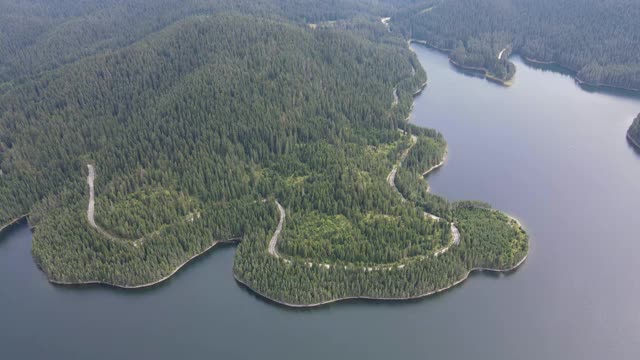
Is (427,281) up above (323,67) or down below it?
below

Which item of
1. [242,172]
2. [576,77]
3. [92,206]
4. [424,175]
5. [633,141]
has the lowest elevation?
[633,141]

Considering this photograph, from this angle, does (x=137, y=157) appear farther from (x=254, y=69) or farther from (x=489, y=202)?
(x=489, y=202)

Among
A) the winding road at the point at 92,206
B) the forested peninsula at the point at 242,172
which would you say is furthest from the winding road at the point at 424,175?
the winding road at the point at 92,206

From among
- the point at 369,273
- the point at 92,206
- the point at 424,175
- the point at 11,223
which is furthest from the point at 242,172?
the point at 11,223

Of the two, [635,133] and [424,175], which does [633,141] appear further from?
[424,175]

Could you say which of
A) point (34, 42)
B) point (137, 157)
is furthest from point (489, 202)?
point (34, 42)

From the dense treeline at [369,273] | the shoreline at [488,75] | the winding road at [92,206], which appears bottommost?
the shoreline at [488,75]

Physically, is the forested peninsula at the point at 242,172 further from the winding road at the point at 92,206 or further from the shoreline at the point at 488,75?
the shoreline at the point at 488,75
